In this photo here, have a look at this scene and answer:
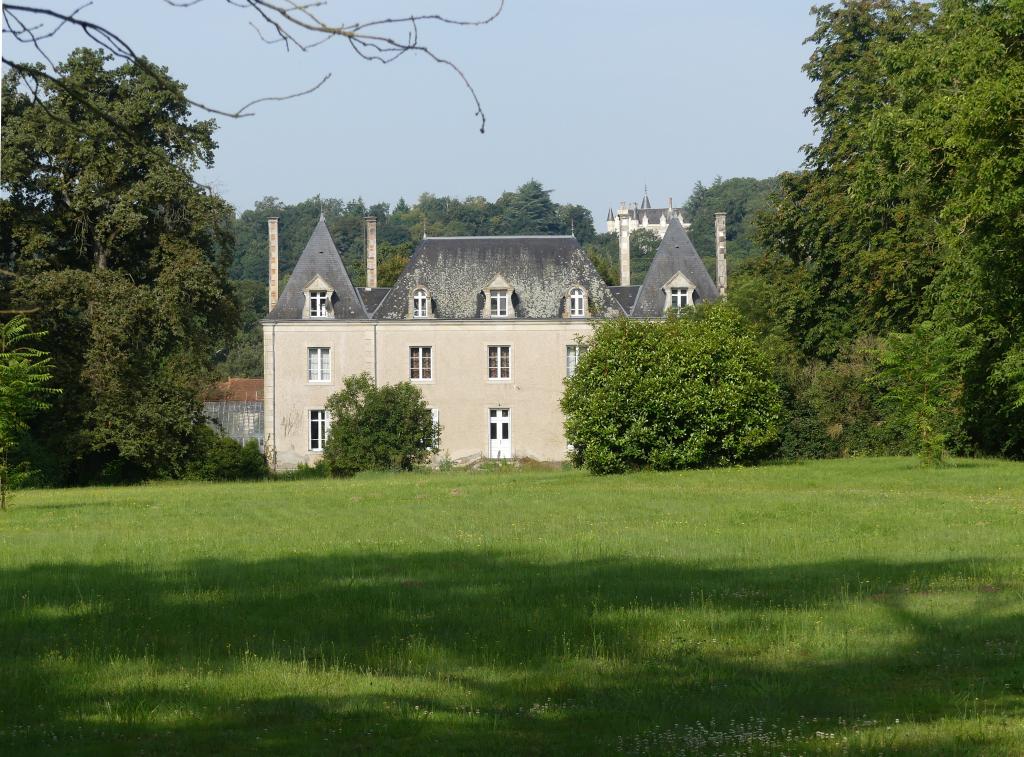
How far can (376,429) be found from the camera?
2165 inches

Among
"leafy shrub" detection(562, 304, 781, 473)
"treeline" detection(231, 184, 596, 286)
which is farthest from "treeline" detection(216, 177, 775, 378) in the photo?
"leafy shrub" detection(562, 304, 781, 473)

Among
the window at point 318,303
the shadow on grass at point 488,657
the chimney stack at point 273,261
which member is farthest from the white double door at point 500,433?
the shadow on grass at point 488,657

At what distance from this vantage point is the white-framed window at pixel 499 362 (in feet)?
203

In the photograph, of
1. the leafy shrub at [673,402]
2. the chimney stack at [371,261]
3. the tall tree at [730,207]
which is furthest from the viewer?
the tall tree at [730,207]

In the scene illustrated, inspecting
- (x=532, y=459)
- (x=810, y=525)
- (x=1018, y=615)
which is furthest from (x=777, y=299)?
(x=1018, y=615)

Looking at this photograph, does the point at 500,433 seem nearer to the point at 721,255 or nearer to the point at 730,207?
the point at 721,255

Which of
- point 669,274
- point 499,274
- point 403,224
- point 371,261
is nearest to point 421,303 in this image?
point 499,274

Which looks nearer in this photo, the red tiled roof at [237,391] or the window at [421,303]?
the window at [421,303]

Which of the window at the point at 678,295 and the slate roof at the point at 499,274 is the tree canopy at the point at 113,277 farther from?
the window at the point at 678,295

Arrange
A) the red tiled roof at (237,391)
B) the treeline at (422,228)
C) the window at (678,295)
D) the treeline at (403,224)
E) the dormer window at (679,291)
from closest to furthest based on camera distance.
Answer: the dormer window at (679,291) < the window at (678,295) < the red tiled roof at (237,391) < the treeline at (422,228) < the treeline at (403,224)

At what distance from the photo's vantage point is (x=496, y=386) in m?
61.8

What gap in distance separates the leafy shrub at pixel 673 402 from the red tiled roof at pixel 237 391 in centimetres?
3996

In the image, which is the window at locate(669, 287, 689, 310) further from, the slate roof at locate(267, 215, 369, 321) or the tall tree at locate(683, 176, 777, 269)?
the tall tree at locate(683, 176, 777, 269)

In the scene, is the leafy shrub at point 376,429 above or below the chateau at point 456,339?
below
